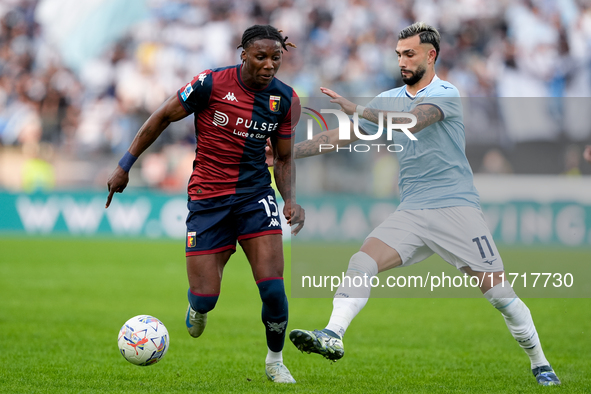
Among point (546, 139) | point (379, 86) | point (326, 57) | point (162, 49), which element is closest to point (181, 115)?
point (546, 139)

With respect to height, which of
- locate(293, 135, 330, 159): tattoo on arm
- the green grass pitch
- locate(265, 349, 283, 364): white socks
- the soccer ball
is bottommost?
the green grass pitch

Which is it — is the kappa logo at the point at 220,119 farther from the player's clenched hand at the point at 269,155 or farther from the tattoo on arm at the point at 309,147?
the tattoo on arm at the point at 309,147

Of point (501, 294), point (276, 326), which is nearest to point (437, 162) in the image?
point (501, 294)

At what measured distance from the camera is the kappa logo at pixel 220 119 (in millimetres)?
5707

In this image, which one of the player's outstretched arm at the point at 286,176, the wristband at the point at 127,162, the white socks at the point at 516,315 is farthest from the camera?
the player's outstretched arm at the point at 286,176

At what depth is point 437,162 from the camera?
5789mm

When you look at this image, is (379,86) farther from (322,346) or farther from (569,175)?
(322,346)

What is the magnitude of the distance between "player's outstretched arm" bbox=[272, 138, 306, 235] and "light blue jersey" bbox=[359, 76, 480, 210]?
2.73 feet

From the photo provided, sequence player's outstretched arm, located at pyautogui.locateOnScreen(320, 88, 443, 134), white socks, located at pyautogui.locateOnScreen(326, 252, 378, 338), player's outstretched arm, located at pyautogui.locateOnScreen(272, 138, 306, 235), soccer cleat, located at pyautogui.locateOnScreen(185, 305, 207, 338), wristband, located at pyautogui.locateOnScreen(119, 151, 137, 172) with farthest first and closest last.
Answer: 1. soccer cleat, located at pyautogui.locateOnScreen(185, 305, 207, 338)
2. player's outstretched arm, located at pyautogui.locateOnScreen(272, 138, 306, 235)
3. wristband, located at pyautogui.locateOnScreen(119, 151, 137, 172)
4. player's outstretched arm, located at pyautogui.locateOnScreen(320, 88, 443, 134)
5. white socks, located at pyautogui.locateOnScreen(326, 252, 378, 338)

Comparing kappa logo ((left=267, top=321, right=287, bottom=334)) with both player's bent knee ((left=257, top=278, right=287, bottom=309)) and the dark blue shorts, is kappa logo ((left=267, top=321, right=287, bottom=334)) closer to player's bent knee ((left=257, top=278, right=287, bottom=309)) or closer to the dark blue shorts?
player's bent knee ((left=257, top=278, right=287, bottom=309))

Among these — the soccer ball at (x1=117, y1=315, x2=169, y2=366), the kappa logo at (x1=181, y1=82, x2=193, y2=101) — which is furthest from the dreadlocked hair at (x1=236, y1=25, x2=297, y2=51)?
the soccer ball at (x1=117, y1=315, x2=169, y2=366)

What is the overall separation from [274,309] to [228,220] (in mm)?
787

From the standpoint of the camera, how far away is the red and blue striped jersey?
5684mm

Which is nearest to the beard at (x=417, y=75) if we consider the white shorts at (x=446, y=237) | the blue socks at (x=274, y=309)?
the white shorts at (x=446, y=237)
